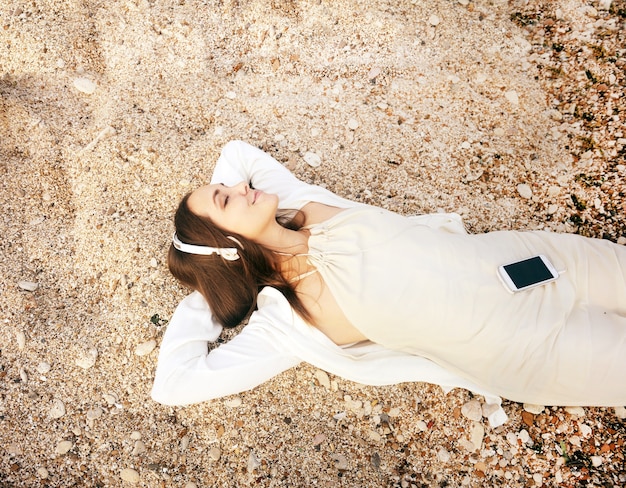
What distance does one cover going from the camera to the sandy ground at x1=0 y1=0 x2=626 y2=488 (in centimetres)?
257

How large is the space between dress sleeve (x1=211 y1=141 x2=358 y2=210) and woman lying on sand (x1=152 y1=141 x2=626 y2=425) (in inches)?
8.3

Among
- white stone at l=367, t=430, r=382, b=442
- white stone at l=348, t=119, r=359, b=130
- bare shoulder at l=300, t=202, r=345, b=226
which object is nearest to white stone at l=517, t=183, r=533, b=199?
white stone at l=348, t=119, r=359, b=130

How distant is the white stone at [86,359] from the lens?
8.86ft

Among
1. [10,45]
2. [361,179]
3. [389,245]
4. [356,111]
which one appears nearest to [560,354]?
[389,245]

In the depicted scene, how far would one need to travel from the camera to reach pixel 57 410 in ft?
8.55

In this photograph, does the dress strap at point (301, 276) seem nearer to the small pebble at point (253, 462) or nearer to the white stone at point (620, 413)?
the small pebble at point (253, 462)

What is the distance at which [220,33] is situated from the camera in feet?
11.8

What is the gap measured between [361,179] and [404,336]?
4.15 ft

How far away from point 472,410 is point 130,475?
6.36ft

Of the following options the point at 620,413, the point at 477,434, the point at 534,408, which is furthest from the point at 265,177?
the point at 620,413

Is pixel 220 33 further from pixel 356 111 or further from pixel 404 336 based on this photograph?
pixel 404 336

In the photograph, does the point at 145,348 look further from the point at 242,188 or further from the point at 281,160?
the point at 281,160

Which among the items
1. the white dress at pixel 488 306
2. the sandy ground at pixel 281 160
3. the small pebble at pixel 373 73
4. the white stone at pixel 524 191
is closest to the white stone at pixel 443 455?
the sandy ground at pixel 281 160

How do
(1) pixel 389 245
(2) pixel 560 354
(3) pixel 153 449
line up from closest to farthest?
(2) pixel 560 354
(1) pixel 389 245
(3) pixel 153 449
